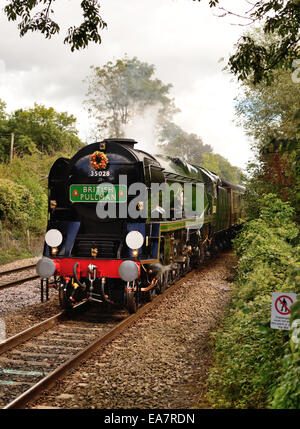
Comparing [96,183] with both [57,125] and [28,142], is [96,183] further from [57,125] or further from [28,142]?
[57,125]

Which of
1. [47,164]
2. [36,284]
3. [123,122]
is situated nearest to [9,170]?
[47,164]

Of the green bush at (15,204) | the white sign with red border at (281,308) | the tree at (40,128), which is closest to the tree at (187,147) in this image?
the tree at (40,128)

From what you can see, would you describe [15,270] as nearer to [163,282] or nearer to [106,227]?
[163,282]

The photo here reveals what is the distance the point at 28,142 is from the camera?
35.0 m

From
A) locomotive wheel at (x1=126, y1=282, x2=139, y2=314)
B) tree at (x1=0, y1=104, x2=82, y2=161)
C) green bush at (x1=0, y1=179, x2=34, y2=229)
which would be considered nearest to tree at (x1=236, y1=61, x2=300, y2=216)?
locomotive wheel at (x1=126, y1=282, x2=139, y2=314)

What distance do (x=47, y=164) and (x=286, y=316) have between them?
23.3m

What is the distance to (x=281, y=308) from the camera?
4.11m

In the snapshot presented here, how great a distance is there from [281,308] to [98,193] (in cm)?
528

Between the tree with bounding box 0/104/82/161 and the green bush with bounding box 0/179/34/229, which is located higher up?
the tree with bounding box 0/104/82/161

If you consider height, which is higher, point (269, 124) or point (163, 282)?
point (269, 124)

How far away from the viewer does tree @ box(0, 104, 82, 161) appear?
36.6 metres

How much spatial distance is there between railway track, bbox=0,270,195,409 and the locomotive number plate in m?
2.29

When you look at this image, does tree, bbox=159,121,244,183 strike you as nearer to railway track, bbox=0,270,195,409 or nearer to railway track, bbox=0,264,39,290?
railway track, bbox=0,264,39,290

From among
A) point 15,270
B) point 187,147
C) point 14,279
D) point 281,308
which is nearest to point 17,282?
point 14,279
